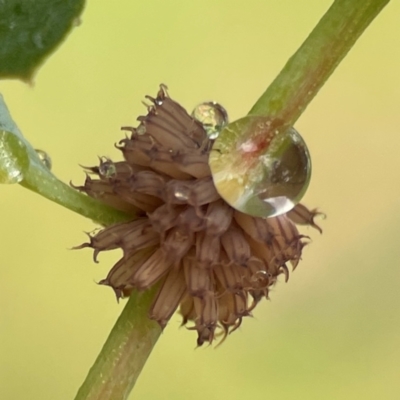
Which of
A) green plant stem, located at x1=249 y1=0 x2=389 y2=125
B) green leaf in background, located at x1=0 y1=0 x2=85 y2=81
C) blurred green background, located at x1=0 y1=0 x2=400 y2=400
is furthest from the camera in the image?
blurred green background, located at x1=0 y1=0 x2=400 y2=400

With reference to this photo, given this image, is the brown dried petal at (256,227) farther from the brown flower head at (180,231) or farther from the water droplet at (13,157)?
the water droplet at (13,157)

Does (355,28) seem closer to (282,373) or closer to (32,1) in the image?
(32,1)

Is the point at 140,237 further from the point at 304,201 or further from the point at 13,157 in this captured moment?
the point at 304,201

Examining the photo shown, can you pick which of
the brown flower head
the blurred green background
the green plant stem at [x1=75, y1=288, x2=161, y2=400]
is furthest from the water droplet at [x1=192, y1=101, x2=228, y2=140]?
the blurred green background

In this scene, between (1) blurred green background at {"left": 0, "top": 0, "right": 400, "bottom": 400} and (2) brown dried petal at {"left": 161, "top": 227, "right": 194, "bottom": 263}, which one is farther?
(1) blurred green background at {"left": 0, "top": 0, "right": 400, "bottom": 400}

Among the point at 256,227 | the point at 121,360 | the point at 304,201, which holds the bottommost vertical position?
the point at 121,360

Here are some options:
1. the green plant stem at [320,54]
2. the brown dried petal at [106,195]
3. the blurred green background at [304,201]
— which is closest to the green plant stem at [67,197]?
the brown dried petal at [106,195]

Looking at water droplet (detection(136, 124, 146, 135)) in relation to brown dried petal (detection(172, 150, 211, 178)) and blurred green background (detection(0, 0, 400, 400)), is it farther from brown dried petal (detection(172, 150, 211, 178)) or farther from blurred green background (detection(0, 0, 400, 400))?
blurred green background (detection(0, 0, 400, 400))

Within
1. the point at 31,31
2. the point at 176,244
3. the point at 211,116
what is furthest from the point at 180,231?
the point at 31,31
